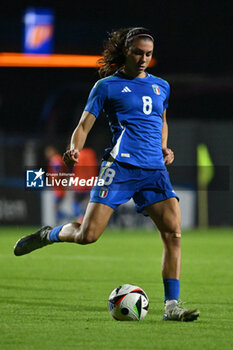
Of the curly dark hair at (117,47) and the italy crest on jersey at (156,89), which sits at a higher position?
the curly dark hair at (117,47)

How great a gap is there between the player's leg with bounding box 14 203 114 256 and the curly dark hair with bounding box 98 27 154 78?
1.18 meters

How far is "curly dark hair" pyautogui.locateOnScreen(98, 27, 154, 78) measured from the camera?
6.51m

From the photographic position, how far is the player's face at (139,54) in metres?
6.39

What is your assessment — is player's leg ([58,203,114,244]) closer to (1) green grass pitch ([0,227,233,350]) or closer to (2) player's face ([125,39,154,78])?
(1) green grass pitch ([0,227,233,350])

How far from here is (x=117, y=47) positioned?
665 cm

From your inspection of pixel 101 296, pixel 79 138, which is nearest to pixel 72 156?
pixel 79 138

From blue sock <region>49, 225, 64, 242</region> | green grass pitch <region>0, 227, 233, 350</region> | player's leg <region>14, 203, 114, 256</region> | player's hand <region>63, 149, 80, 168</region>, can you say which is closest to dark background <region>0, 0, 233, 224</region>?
green grass pitch <region>0, 227, 233, 350</region>

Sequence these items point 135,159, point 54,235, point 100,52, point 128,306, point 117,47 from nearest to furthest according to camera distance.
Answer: point 128,306 → point 135,159 → point 117,47 → point 54,235 → point 100,52

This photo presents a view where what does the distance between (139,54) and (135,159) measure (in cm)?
81

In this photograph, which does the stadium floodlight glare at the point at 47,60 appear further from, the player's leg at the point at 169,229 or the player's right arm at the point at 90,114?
the player's leg at the point at 169,229

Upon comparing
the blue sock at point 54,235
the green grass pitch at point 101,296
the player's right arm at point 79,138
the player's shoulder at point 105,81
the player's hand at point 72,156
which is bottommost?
the green grass pitch at point 101,296

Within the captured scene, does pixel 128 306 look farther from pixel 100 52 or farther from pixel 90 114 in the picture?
pixel 100 52

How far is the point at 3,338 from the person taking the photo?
5395mm

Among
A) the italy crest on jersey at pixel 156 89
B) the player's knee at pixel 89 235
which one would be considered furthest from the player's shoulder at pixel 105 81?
the player's knee at pixel 89 235
